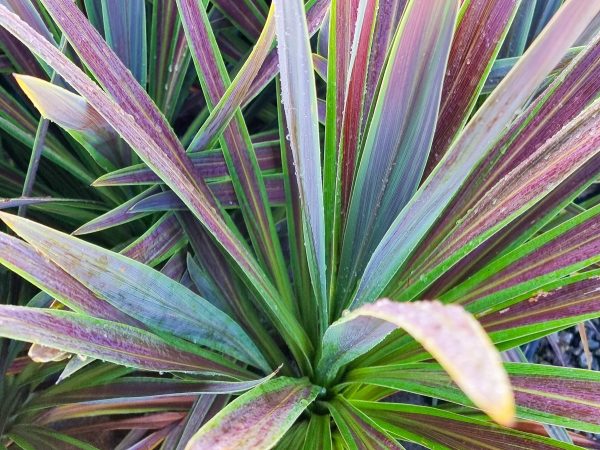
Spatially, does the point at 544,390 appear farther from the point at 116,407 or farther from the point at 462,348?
the point at 116,407

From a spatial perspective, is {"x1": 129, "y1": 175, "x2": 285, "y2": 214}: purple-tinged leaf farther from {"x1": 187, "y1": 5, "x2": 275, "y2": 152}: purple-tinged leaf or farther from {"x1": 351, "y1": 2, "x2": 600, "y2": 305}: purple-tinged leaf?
{"x1": 351, "y1": 2, "x2": 600, "y2": 305}: purple-tinged leaf

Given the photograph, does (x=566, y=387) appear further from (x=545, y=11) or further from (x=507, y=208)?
(x=545, y=11)

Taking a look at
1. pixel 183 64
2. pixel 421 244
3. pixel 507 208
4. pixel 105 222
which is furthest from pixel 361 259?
pixel 183 64

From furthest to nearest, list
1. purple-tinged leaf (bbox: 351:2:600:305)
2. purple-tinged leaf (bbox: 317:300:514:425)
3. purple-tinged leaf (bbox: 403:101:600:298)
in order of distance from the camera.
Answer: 1. purple-tinged leaf (bbox: 403:101:600:298)
2. purple-tinged leaf (bbox: 351:2:600:305)
3. purple-tinged leaf (bbox: 317:300:514:425)

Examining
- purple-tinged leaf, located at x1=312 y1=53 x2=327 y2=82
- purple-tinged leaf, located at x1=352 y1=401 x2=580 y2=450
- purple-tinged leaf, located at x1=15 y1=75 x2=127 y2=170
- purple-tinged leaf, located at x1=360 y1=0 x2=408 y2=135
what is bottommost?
purple-tinged leaf, located at x1=352 y1=401 x2=580 y2=450

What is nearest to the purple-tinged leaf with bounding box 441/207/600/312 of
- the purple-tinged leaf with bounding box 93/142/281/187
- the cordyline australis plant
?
the cordyline australis plant

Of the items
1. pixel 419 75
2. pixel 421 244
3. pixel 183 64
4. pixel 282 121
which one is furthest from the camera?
pixel 183 64
